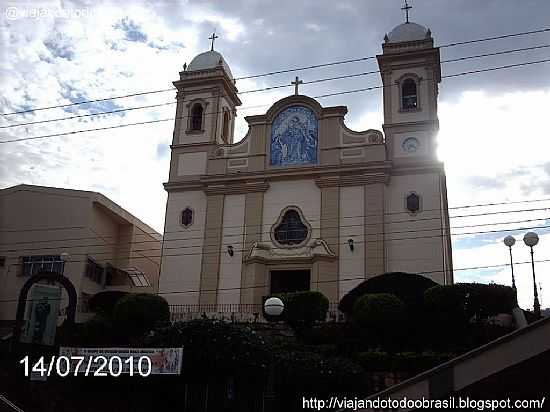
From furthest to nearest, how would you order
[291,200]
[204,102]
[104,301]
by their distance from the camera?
[204,102] → [291,200] → [104,301]

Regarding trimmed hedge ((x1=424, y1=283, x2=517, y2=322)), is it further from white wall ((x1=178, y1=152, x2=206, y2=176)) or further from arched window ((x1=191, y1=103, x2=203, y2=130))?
arched window ((x1=191, y1=103, x2=203, y2=130))

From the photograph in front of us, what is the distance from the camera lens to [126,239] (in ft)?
120

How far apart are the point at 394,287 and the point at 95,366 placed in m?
11.6

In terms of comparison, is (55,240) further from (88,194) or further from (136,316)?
(136,316)

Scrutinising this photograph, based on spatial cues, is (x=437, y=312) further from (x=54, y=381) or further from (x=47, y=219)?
(x=47, y=219)

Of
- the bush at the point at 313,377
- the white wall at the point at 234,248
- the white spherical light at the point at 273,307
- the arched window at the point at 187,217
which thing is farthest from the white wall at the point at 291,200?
the white spherical light at the point at 273,307

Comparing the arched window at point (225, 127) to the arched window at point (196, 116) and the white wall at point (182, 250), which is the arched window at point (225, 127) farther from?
the white wall at point (182, 250)

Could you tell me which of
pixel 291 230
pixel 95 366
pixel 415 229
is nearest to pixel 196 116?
pixel 291 230

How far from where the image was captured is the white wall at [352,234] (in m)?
27.4

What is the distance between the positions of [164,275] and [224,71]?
486 inches

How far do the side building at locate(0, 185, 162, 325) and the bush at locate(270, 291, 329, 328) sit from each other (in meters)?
11.9

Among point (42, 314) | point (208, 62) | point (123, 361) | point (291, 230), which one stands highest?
point (208, 62)

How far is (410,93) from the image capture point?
31.2 m

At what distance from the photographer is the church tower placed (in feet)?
89.7
